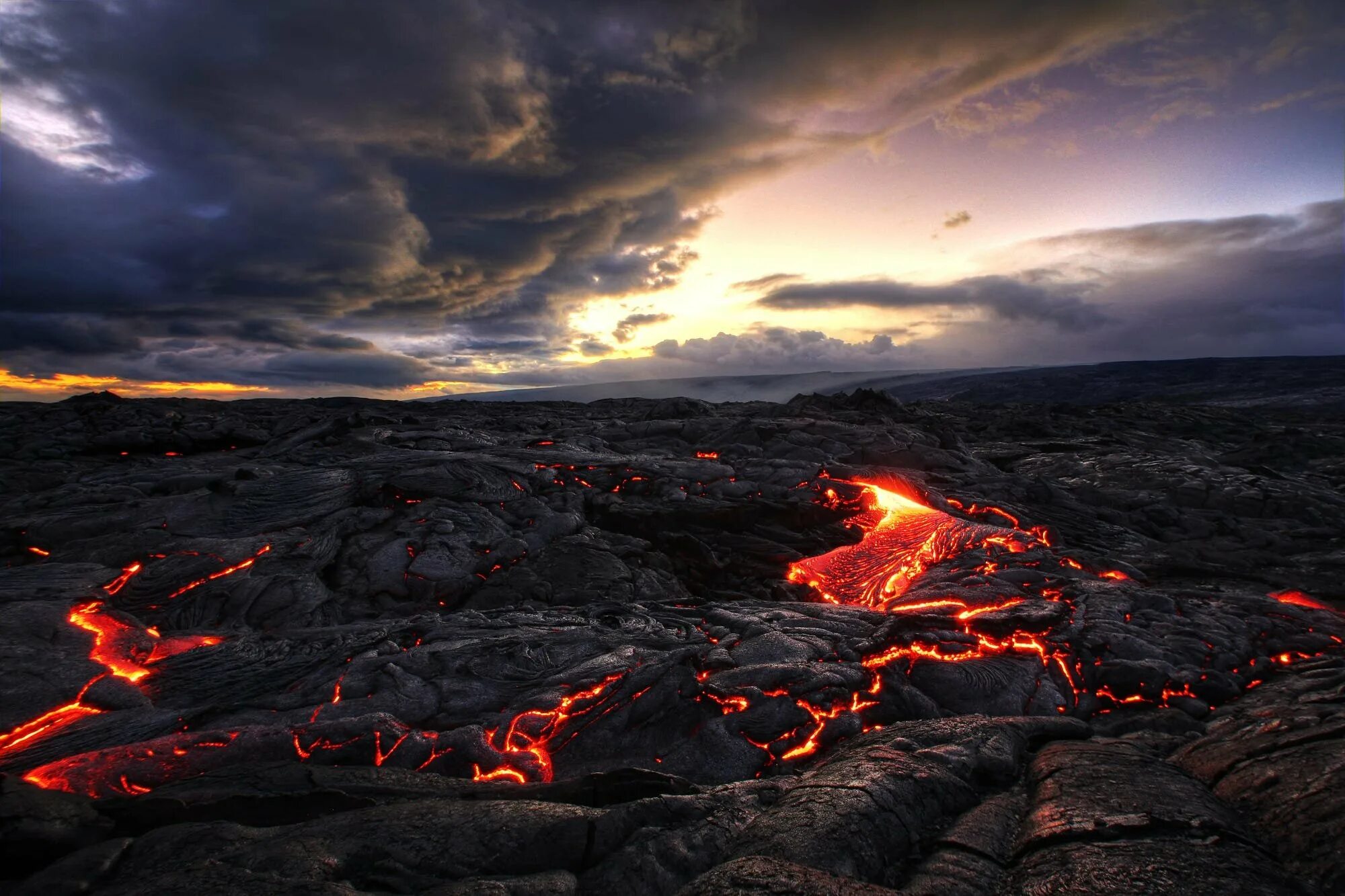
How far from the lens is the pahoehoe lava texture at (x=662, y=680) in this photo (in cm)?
401

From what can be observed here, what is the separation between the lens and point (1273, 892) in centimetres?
340

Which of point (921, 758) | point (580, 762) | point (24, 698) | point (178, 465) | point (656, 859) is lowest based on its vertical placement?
point (580, 762)

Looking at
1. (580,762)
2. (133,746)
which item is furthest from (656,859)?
(133,746)

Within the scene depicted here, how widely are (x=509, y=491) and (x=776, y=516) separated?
299 inches

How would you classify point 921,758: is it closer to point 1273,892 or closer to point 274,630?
point 1273,892

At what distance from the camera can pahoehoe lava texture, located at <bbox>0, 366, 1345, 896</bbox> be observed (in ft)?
13.1

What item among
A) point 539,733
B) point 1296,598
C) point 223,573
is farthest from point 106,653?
point 1296,598

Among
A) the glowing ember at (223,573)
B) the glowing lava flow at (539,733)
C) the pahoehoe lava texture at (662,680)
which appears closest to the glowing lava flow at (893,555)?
the pahoehoe lava texture at (662,680)

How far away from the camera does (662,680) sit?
7180mm

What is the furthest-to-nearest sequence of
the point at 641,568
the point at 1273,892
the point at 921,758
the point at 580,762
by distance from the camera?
the point at 641,568 → the point at 580,762 → the point at 921,758 → the point at 1273,892

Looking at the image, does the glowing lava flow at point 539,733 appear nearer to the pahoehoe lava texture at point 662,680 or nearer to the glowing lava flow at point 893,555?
the pahoehoe lava texture at point 662,680

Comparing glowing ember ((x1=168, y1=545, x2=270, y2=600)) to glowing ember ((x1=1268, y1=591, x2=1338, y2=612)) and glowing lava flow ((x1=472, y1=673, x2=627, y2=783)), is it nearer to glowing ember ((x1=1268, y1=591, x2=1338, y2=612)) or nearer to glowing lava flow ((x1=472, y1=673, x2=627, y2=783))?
glowing lava flow ((x1=472, y1=673, x2=627, y2=783))

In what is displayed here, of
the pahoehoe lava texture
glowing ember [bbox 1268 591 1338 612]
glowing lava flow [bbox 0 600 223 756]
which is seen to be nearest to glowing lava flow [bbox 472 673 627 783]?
the pahoehoe lava texture

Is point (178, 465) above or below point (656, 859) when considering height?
above
